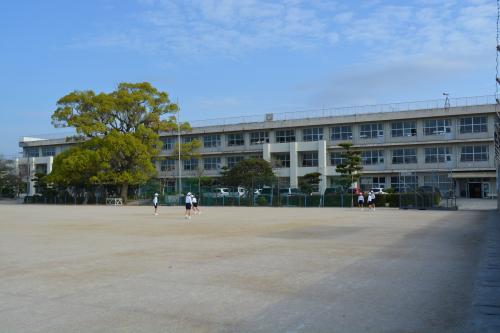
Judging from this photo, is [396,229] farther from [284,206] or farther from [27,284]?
[284,206]

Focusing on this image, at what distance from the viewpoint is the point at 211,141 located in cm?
7519

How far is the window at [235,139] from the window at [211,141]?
1824 mm

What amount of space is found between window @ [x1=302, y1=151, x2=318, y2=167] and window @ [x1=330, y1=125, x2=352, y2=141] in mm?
3079

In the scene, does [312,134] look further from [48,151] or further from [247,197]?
[48,151]

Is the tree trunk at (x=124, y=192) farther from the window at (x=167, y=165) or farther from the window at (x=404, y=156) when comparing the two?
the window at (x=404, y=156)

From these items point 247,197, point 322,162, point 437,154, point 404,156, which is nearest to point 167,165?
point 322,162

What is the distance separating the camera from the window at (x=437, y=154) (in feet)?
195

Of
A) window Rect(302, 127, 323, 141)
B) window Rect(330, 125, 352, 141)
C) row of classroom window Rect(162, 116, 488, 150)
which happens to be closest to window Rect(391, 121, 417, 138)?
row of classroom window Rect(162, 116, 488, 150)

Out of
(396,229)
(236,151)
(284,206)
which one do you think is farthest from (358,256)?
(236,151)

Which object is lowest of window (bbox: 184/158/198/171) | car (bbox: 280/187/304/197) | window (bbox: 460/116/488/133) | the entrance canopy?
car (bbox: 280/187/304/197)

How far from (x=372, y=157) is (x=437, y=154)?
301 inches

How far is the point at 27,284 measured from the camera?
853 cm

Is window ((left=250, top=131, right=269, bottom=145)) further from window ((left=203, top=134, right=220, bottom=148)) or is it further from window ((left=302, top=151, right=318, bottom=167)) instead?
window ((left=302, top=151, right=318, bottom=167))

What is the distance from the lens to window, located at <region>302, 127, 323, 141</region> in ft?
221
